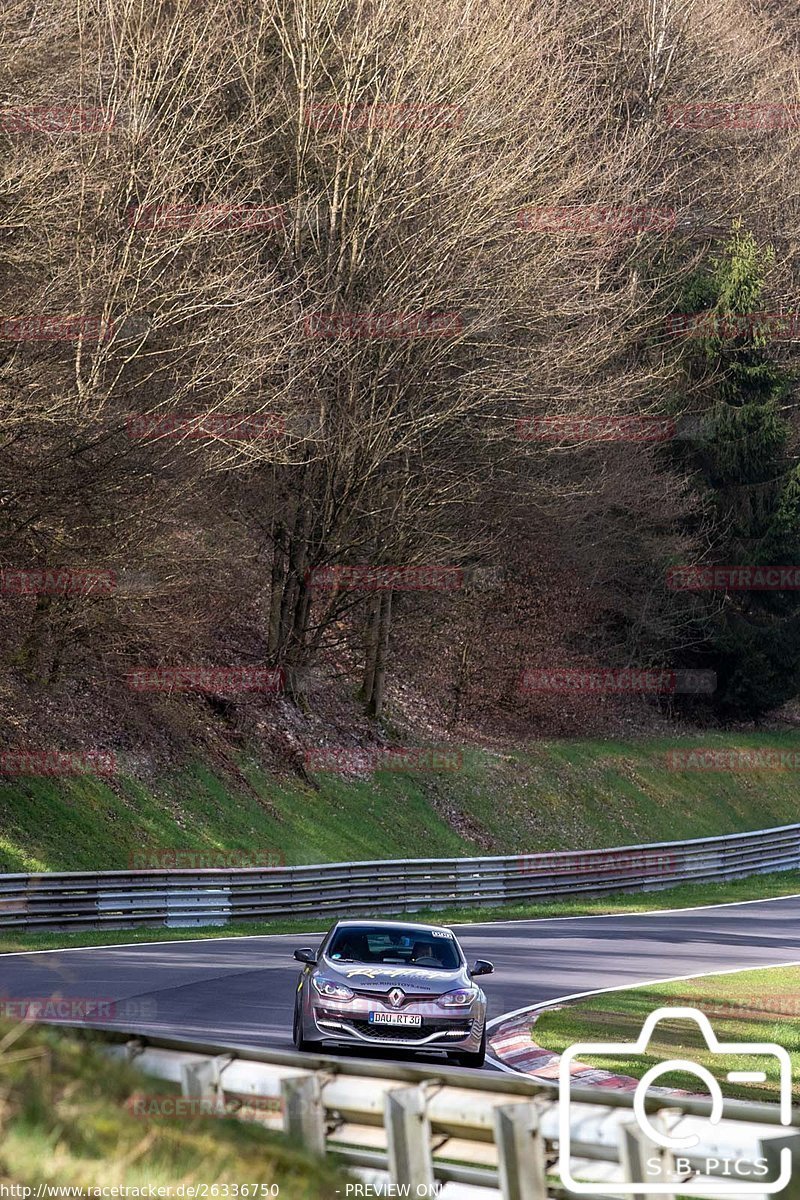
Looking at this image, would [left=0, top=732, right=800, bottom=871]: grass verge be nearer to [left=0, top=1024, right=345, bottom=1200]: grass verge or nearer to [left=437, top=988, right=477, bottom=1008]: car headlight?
[left=437, top=988, right=477, bottom=1008]: car headlight

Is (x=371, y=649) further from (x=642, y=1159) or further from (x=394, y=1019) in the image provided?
(x=642, y=1159)

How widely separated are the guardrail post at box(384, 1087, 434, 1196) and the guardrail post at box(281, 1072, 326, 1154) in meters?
0.24

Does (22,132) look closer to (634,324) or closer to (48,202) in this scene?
(48,202)

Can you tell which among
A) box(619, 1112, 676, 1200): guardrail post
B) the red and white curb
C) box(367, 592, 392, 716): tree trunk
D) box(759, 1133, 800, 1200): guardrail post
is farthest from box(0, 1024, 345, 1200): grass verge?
box(367, 592, 392, 716): tree trunk

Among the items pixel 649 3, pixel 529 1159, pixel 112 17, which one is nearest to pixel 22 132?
pixel 112 17

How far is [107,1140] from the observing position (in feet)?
13.9

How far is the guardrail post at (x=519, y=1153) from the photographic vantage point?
490cm

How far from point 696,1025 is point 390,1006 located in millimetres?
5379

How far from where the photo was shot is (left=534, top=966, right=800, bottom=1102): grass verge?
48.1 ft

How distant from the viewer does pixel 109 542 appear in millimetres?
26000

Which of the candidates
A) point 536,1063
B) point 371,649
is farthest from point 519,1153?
point 371,649

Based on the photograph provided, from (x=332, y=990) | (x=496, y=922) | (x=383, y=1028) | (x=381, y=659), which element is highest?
(x=381, y=659)

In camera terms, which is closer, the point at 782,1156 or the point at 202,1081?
the point at 782,1156

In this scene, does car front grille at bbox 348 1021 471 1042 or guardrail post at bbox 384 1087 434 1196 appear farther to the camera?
car front grille at bbox 348 1021 471 1042
